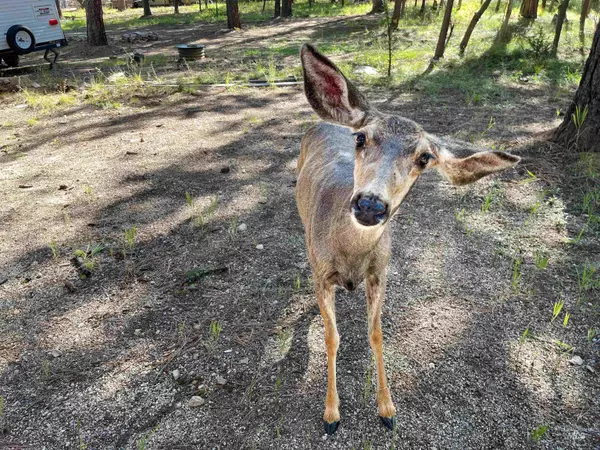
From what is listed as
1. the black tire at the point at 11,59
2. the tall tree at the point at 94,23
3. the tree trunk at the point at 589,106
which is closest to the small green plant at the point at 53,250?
the tree trunk at the point at 589,106

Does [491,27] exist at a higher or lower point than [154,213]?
higher

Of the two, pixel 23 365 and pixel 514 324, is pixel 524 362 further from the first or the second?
pixel 23 365

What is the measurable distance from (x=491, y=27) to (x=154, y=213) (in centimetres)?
1482

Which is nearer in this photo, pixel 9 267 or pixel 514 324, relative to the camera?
pixel 514 324

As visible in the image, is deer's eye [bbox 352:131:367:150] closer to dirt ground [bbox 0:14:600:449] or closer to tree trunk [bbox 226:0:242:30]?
dirt ground [bbox 0:14:600:449]

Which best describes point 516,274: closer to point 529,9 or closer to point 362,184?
point 362,184

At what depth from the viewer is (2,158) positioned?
651 cm

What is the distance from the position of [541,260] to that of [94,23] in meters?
17.3

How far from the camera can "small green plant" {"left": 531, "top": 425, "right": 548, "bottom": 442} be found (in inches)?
101

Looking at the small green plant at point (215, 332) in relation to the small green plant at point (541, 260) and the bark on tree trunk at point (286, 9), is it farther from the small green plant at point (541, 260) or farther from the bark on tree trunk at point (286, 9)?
the bark on tree trunk at point (286, 9)

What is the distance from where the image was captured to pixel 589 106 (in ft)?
18.0

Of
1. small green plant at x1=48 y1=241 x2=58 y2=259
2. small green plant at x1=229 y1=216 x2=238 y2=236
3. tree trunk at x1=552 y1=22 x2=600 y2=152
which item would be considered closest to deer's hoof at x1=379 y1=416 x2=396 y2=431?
small green plant at x1=229 y1=216 x2=238 y2=236

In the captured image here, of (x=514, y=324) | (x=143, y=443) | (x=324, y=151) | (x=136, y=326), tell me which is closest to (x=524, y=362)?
(x=514, y=324)

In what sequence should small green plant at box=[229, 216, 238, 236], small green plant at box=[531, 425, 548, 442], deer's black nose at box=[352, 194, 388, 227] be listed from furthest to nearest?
1. small green plant at box=[229, 216, 238, 236]
2. small green plant at box=[531, 425, 548, 442]
3. deer's black nose at box=[352, 194, 388, 227]
